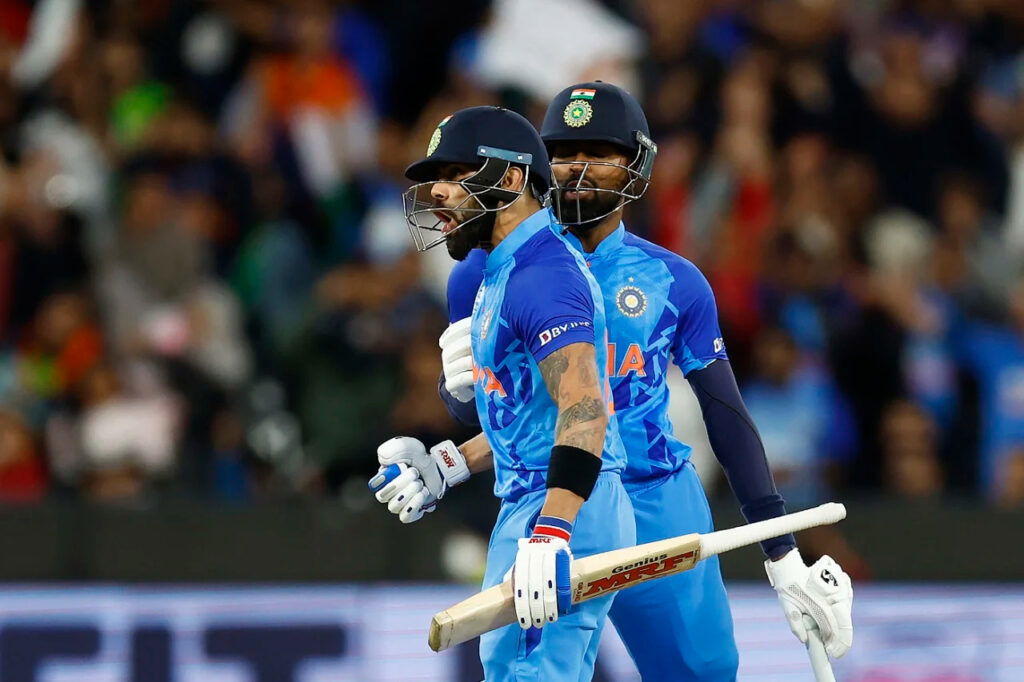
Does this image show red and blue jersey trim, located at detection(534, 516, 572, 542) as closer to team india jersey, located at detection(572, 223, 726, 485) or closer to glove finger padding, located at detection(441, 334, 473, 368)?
team india jersey, located at detection(572, 223, 726, 485)

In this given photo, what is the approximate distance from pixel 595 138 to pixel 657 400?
952mm

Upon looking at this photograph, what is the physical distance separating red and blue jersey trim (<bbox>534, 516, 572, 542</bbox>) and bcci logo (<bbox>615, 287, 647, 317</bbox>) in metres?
1.15

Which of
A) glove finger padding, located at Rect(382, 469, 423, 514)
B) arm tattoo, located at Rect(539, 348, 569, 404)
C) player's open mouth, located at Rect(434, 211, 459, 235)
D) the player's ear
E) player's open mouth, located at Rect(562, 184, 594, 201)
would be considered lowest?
arm tattoo, located at Rect(539, 348, 569, 404)

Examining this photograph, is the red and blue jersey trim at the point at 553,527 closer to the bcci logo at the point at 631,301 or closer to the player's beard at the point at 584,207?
the bcci logo at the point at 631,301

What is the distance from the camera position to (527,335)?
5422 millimetres

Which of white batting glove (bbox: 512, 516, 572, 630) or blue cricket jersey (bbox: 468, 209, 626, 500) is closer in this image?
white batting glove (bbox: 512, 516, 572, 630)

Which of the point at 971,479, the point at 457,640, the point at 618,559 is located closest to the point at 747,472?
the point at 618,559

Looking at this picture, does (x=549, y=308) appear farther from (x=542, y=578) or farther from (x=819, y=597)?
(x=819, y=597)

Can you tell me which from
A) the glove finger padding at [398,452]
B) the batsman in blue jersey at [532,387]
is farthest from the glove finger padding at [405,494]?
the batsman in blue jersey at [532,387]

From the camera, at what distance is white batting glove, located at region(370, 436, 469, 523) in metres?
6.29

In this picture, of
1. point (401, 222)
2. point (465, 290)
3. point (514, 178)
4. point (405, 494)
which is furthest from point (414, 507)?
point (401, 222)

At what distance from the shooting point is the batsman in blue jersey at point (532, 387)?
5301mm

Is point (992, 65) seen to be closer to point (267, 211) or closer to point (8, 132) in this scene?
point (267, 211)

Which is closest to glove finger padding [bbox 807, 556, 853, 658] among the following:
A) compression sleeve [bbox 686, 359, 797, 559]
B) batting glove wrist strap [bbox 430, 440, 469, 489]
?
compression sleeve [bbox 686, 359, 797, 559]
